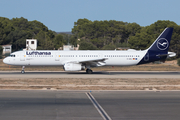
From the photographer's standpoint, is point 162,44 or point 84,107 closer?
point 84,107

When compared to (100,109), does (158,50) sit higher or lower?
higher

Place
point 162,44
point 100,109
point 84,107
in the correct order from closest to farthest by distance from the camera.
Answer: point 100,109 < point 84,107 < point 162,44

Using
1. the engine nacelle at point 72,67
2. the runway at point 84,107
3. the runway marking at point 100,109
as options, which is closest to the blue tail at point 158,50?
the engine nacelle at point 72,67

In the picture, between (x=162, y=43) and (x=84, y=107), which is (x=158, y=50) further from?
(x=84, y=107)

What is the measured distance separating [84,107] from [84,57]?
21.9 metres

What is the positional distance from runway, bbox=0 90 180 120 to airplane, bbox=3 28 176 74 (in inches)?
654

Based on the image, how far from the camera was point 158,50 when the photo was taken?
36344 mm

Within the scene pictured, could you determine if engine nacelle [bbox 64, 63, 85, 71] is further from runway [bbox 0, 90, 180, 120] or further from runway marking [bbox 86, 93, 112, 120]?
runway marking [bbox 86, 93, 112, 120]

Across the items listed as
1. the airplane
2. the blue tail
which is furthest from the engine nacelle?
the blue tail

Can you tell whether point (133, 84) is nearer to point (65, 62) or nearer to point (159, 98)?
point (159, 98)

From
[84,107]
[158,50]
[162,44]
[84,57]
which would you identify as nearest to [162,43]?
[162,44]

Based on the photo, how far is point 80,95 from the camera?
17.3 m

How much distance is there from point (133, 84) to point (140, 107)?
9.87 m

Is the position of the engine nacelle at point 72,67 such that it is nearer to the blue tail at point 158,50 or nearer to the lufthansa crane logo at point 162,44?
the blue tail at point 158,50
